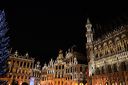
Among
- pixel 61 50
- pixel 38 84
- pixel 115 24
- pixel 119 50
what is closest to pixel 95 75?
pixel 119 50

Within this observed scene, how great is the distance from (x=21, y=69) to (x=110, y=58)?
38.0 m

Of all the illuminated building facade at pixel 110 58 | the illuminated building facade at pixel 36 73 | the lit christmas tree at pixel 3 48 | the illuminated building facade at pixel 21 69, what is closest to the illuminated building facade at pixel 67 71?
the illuminated building facade at pixel 36 73

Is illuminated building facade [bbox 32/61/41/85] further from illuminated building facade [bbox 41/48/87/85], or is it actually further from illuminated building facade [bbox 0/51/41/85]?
illuminated building facade [bbox 41/48/87/85]

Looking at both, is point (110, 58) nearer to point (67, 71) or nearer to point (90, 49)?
point (90, 49)

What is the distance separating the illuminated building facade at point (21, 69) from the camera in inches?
2510

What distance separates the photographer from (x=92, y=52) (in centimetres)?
5222

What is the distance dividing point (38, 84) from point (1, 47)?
204ft

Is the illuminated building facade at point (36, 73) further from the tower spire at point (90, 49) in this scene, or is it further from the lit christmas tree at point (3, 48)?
the lit christmas tree at point (3, 48)

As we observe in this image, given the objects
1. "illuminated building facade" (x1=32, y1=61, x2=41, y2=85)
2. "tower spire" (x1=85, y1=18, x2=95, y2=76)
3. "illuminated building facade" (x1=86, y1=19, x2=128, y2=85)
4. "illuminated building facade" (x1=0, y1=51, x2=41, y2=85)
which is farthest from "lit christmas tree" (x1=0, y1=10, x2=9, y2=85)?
"illuminated building facade" (x1=32, y1=61, x2=41, y2=85)

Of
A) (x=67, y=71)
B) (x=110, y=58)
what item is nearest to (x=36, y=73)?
(x=67, y=71)

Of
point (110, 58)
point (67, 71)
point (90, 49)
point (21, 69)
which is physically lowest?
point (67, 71)

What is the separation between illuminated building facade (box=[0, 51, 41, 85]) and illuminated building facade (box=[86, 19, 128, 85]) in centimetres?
2922

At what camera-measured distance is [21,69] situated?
6650 centimetres

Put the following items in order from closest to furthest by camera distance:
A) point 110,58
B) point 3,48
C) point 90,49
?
1. point 3,48
2. point 110,58
3. point 90,49
